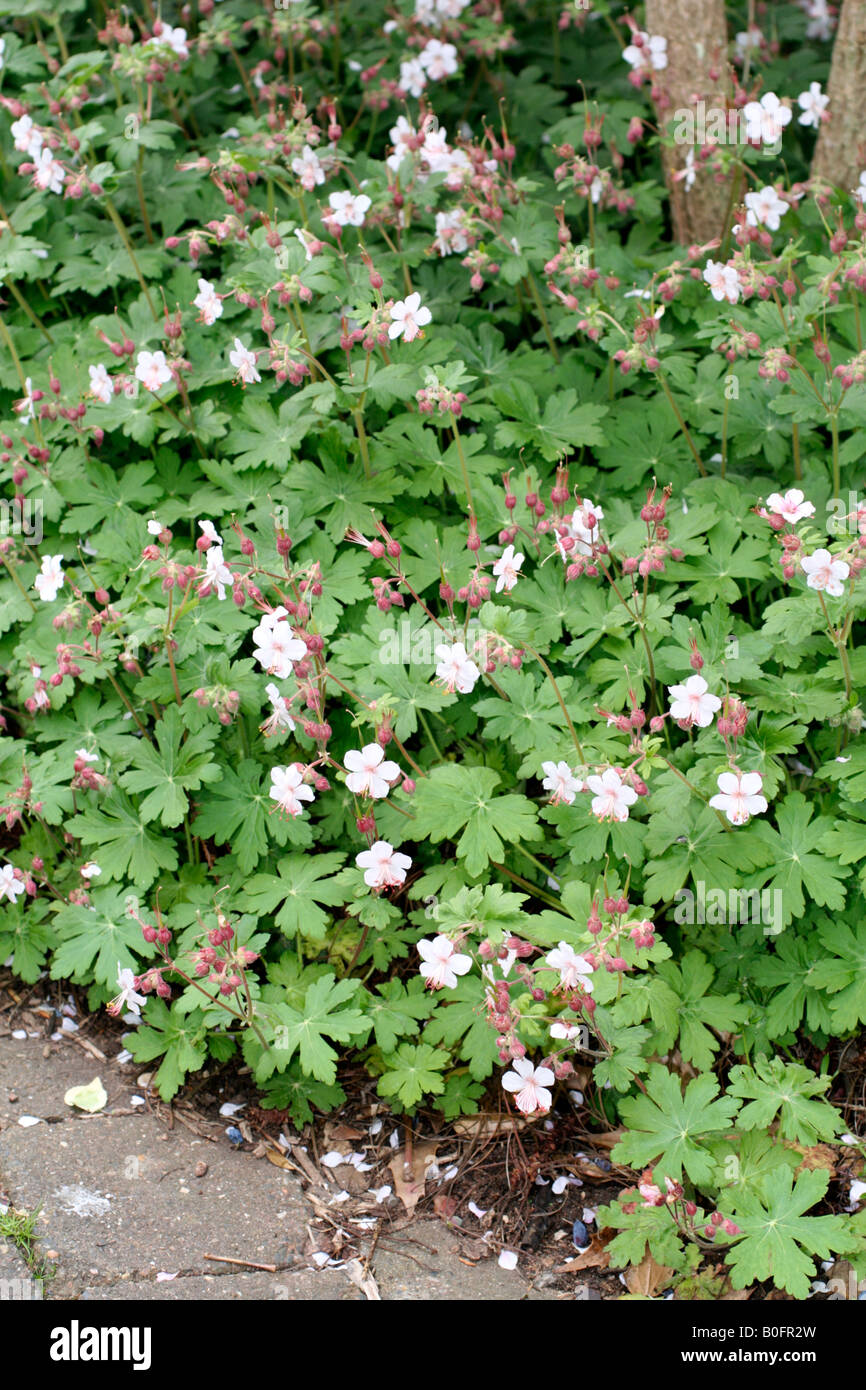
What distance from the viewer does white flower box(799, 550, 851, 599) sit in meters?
3.12

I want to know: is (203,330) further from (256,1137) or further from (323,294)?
(256,1137)

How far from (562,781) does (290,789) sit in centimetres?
72

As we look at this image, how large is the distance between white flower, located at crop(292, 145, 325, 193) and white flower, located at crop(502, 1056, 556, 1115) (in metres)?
3.14

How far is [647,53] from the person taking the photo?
4.83 metres

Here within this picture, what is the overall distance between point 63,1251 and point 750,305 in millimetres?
3937

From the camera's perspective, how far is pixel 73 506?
181 inches

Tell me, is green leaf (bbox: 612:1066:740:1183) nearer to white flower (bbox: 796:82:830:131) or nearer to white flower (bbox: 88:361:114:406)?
white flower (bbox: 88:361:114:406)

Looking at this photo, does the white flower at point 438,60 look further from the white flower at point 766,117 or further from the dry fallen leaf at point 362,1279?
the dry fallen leaf at point 362,1279

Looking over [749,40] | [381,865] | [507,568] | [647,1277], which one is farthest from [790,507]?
[749,40]

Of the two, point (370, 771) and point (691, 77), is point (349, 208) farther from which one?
point (370, 771)

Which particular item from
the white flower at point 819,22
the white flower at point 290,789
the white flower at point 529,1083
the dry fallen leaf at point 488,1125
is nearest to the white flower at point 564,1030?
the white flower at point 529,1083

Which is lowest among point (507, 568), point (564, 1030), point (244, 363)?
point (564, 1030)

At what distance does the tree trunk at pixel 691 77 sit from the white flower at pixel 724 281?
3.33ft
